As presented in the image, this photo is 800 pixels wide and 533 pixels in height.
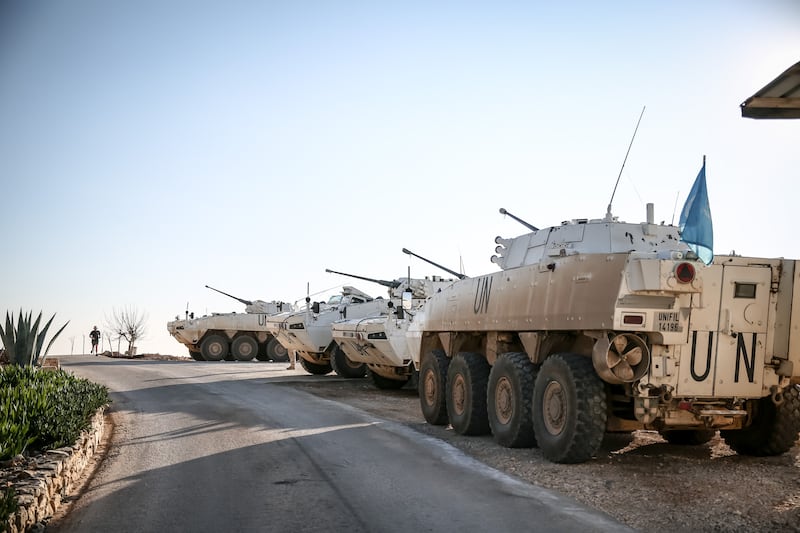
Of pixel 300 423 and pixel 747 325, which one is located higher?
pixel 747 325

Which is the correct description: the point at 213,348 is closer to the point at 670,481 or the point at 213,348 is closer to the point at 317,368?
the point at 317,368

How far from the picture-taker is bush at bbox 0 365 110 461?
720 cm

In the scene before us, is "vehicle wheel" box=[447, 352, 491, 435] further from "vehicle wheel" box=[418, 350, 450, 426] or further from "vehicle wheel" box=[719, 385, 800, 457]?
"vehicle wheel" box=[719, 385, 800, 457]

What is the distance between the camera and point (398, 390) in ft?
61.6

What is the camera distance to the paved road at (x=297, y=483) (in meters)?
5.90

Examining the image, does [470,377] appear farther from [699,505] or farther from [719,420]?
[699,505]

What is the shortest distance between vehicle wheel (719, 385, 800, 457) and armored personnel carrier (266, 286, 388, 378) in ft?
43.7

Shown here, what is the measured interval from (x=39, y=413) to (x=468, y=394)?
5.04 metres

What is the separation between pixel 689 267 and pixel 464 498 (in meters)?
2.89

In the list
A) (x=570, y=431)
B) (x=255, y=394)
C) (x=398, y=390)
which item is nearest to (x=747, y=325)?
(x=570, y=431)

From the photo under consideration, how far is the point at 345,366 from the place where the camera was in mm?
21812

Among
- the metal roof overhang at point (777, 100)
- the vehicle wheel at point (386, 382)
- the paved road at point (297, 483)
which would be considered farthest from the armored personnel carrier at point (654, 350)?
the vehicle wheel at point (386, 382)

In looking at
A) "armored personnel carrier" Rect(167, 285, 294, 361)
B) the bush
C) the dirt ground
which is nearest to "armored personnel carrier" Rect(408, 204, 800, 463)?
the dirt ground

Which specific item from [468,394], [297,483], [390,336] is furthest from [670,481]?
[390,336]
